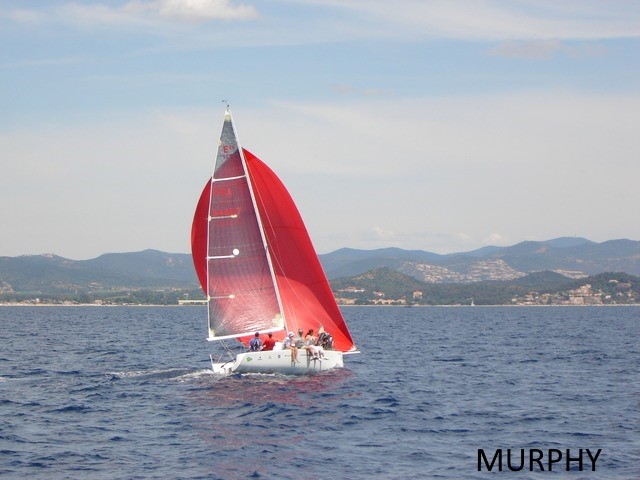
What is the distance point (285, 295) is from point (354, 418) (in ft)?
40.1

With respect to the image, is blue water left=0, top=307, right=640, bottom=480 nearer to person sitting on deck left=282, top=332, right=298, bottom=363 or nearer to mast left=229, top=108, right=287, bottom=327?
person sitting on deck left=282, top=332, right=298, bottom=363

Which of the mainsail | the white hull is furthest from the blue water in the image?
the mainsail

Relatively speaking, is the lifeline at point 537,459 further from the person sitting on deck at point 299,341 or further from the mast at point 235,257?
the mast at point 235,257

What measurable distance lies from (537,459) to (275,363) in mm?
16785

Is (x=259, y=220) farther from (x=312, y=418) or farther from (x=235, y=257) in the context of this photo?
(x=312, y=418)

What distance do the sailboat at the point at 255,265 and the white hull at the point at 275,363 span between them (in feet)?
0.14

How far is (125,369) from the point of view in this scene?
157 ft

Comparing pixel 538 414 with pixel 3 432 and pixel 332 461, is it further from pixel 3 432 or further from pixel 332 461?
pixel 3 432

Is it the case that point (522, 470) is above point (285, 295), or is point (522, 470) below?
below

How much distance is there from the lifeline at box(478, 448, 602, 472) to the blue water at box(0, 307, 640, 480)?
0.32 meters

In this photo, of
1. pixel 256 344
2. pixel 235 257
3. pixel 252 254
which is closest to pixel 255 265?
pixel 252 254

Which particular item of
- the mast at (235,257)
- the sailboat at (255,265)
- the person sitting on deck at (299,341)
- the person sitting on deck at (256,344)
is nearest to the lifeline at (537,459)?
the person sitting on deck at (299,341)

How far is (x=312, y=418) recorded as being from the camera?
31984 mm

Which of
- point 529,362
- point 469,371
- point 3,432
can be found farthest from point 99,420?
point 529,362
